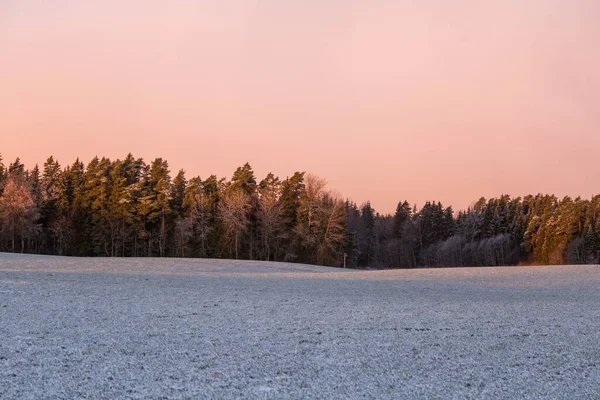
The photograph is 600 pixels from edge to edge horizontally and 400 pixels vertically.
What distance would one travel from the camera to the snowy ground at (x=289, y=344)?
673cm

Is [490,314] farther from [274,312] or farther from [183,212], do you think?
[183,212]

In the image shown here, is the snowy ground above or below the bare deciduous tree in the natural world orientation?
below

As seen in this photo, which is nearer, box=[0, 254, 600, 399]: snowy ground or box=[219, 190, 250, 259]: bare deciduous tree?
box=[0, 254, 600, 399]: snowy ground

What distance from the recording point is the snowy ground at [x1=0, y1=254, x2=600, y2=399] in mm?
6730

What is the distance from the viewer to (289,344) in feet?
30.7

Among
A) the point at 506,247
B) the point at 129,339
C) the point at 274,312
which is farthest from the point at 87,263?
the point at 506,247

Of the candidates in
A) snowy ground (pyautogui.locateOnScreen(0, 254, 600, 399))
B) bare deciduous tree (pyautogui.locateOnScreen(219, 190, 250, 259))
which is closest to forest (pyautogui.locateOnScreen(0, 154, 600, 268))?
bare deciduous tree (pyautogui.locateOnScreen(219, 190, 250, 259))

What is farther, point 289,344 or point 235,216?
point 235,216

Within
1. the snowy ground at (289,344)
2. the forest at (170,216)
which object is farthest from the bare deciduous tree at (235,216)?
the snowy ground at (289,344)

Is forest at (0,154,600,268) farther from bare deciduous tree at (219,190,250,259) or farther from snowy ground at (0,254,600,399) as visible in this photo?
snowy ground at (0,254,600,399)

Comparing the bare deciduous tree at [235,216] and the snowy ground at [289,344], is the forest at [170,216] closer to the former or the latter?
the bare deciduous tree at [235,216]

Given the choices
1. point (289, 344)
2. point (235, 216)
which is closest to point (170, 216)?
point (235, 216)

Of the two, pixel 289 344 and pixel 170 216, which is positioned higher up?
pixel 170 216

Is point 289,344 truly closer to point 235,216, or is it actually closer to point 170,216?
point 235,216
